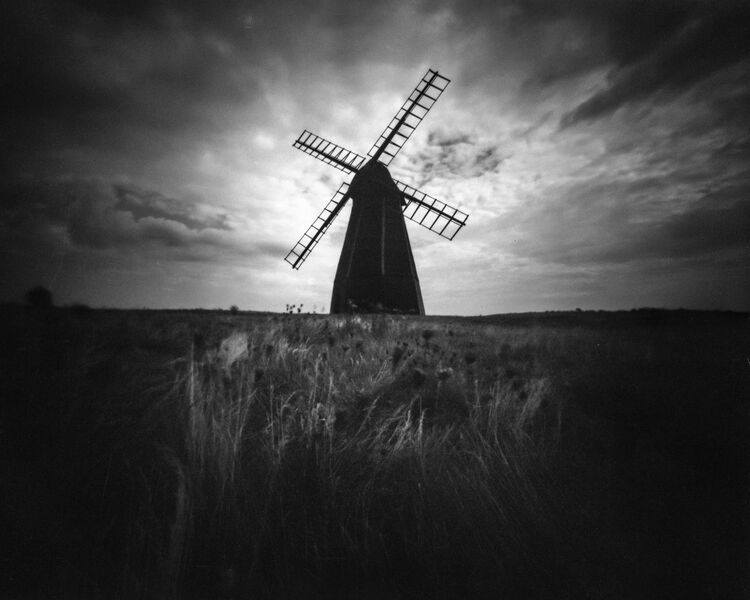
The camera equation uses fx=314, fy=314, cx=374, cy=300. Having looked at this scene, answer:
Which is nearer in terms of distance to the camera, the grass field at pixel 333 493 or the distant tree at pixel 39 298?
the grass field at pixel 333 493

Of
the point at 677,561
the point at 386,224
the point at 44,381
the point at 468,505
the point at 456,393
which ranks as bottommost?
the point at 677,561

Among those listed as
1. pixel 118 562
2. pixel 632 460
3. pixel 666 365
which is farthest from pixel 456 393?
pixel 666 365

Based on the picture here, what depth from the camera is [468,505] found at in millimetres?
1774

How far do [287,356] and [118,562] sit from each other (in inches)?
99.0

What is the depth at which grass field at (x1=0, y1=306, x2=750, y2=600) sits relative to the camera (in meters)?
1.39

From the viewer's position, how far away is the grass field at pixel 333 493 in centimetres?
139

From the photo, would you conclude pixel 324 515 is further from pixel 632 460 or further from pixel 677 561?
pixel 632 460

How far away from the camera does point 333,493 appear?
5.58ft

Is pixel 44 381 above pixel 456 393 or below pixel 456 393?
above

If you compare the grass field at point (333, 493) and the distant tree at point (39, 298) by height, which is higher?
the distant tree at point (39, 298)

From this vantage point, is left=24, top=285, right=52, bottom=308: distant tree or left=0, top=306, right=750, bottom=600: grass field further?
left=24, top=285, right=52, bottom=308: distant tree

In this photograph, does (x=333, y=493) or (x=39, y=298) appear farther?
(x=39, y=298)

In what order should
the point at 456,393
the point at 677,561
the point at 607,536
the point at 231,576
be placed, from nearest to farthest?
the point at 231,576 → the point at 677,561 → the point at 607,536 → the point at 456,393

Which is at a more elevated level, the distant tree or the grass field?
the distant tree
